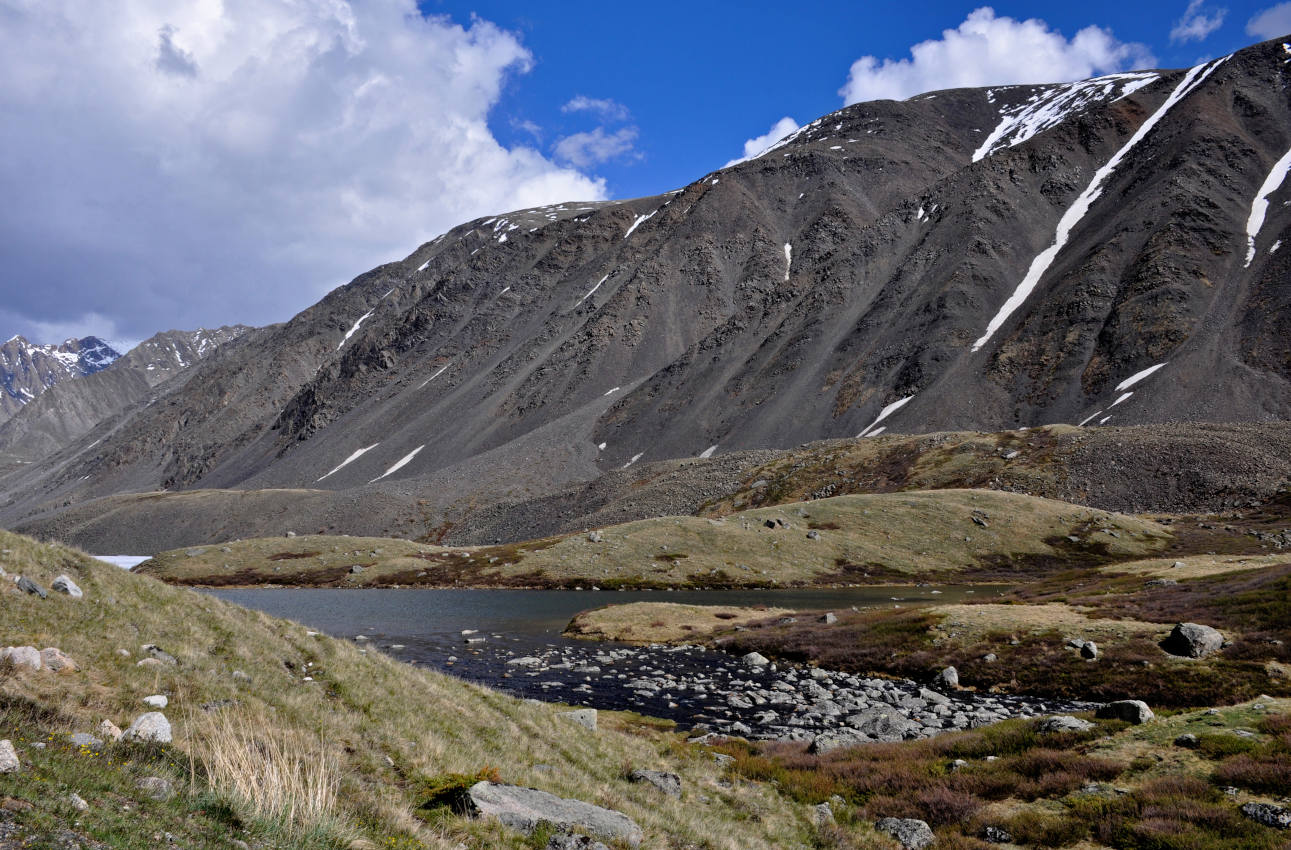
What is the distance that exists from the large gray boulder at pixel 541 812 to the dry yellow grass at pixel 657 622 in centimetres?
3845

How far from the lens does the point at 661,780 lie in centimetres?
1680

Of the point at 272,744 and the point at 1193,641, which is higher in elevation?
the point at 272,744

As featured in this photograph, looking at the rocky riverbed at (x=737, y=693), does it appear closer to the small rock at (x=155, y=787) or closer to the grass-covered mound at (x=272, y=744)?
the grass-covered mound at (x=272, y=744)

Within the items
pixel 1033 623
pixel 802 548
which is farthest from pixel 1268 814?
pixel 802 548

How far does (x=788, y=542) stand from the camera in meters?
90.4

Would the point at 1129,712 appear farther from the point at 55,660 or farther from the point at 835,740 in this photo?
the point at 55,660

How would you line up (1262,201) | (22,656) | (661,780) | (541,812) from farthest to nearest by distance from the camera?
1. (1262,201)
2. (661,780)
3. (541,812)
4. (22,656)

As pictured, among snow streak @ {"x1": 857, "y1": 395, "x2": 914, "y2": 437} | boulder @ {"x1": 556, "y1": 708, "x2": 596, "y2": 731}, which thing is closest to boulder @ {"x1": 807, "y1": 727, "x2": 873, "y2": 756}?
boulder @ {"x1": 556, "y1": 708, "x2": 596, "y2": 731}

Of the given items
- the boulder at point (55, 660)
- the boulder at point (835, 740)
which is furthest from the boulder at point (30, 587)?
the boulder at point (835, 740)

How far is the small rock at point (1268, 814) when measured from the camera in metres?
12.2

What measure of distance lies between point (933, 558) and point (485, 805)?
8703cm

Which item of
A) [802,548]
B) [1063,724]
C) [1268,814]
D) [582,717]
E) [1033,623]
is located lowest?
[802,548]

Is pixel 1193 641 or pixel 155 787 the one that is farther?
pixel 1193 641

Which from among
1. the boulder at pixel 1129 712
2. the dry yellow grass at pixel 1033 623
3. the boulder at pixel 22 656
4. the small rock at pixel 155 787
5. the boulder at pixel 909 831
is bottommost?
the dry yellow grass at pixel 1033 623
